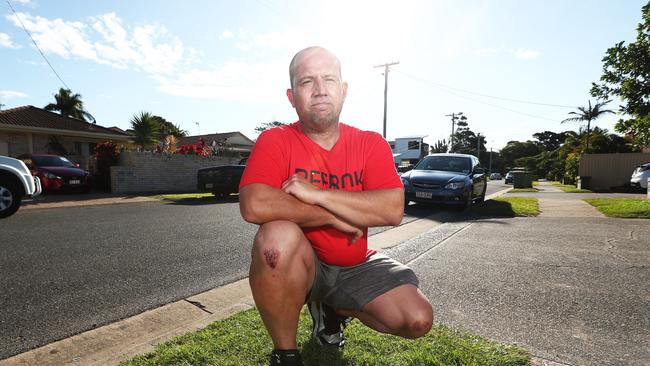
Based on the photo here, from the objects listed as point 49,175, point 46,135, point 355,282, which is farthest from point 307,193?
point 46,135

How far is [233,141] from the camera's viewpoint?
39.2 m

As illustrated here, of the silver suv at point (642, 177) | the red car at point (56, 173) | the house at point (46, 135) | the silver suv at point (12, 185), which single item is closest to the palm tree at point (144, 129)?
the house at point (46, 135)

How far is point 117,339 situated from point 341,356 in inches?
56.1

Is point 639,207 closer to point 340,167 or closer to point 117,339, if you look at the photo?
point 340,167

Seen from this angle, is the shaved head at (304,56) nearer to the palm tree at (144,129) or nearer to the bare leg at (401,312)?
the bare leg at (401,312)

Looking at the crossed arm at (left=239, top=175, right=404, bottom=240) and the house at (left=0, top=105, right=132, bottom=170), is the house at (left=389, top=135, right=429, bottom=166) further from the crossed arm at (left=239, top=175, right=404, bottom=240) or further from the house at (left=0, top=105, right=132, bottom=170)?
the crossed arm at (left=239, top=175, right=404, bottom=240)

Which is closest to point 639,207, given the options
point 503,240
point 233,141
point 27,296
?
point 503,240

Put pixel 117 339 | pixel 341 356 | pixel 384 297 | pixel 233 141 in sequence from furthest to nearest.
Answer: pixel 233 141 → pixel 117 339 → pixel 341 356 → pixel 384 297

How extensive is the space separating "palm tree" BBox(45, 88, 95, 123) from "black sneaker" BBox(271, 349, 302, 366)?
157 feet

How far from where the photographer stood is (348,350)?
197 cm

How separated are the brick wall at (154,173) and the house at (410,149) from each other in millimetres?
20600

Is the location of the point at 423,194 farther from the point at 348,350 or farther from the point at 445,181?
the point at 348,350

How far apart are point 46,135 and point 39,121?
88 cm

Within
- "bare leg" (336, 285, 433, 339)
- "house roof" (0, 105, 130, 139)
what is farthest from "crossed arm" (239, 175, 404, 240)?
"house roof" (0, 105, 130, 139)
